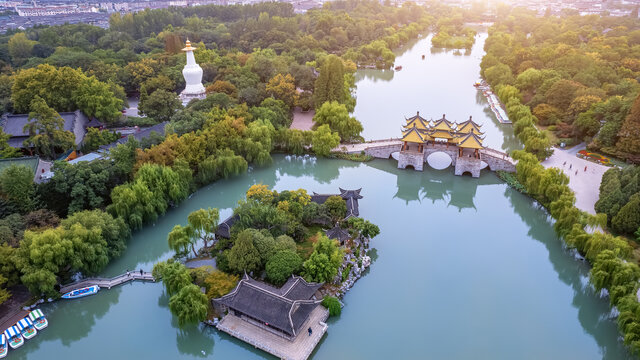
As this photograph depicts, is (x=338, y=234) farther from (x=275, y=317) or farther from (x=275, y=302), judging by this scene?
(x=275, y=317)

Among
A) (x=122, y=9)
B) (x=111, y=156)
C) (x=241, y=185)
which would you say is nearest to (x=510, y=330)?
(x=241, y=185)

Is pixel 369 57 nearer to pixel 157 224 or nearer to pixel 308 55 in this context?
pixel 308 55

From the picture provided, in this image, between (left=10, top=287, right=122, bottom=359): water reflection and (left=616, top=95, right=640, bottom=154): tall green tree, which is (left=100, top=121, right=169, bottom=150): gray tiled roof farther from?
(left=616, top=95, right=640, bottom=154): tall green tree

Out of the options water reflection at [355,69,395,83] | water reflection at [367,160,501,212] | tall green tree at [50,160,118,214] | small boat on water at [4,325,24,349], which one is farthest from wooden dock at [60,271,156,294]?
water reflection at [355,69,395,83]

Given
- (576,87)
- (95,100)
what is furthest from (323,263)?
(576,87)

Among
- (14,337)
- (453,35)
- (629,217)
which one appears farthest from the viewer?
(453,35)
